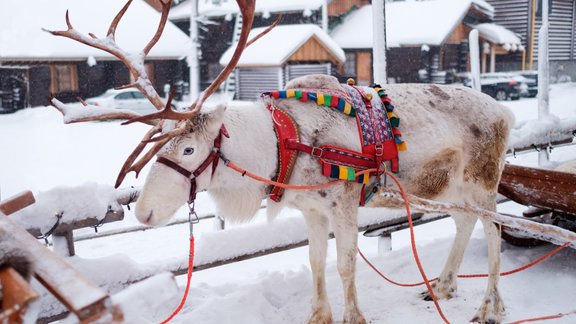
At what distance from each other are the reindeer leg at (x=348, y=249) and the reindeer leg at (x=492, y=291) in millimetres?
907

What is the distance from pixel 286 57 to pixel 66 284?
2018cm

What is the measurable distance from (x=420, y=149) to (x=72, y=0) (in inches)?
777

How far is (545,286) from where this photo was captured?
163 inches

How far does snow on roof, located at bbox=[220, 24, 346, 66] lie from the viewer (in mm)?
21141

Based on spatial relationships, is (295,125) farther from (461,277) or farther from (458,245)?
(461,277)

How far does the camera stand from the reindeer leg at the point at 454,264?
408cm

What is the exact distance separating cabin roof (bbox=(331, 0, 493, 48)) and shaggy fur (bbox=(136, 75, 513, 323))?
20.1 metres

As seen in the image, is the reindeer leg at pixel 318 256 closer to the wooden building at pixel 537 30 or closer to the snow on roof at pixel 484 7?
the snow on roof at pixel 484 7

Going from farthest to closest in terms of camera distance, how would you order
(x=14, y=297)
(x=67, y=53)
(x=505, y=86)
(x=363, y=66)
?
(x=363, y=66) < (x=505, y=86) < (x=67, y=53) < (x=14, y=297)

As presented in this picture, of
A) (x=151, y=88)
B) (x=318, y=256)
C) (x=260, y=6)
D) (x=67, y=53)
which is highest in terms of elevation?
(x=260, y=6)

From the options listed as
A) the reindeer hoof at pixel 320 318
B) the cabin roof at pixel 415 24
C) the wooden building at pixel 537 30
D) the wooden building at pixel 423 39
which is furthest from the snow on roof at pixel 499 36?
the reindeer hoof at pixel 320 318

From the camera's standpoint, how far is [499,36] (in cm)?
2612

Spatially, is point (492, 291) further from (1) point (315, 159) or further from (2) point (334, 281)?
(1) point (315, 159)

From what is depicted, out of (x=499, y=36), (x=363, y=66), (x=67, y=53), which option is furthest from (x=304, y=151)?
(x=499, y=36)
